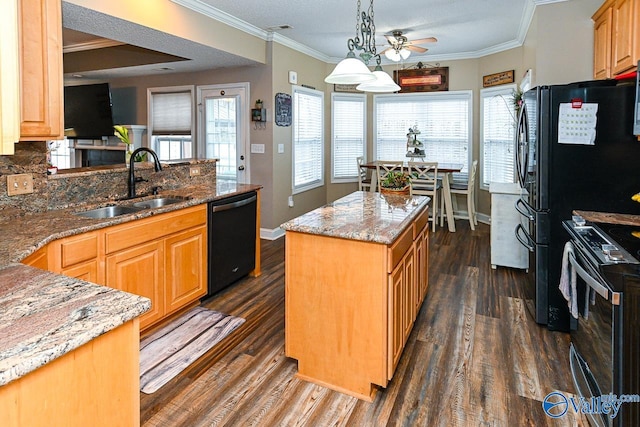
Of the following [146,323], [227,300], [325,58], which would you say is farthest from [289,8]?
[146,323]

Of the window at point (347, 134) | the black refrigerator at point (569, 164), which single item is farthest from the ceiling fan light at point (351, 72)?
the window at point (347, 134)

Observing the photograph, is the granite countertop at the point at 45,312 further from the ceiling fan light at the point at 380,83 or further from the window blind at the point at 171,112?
the window blind at the point at 171,112

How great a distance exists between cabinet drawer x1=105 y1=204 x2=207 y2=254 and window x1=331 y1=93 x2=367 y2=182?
4.11 m

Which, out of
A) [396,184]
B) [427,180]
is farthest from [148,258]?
[427,180]

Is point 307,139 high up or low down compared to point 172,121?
down

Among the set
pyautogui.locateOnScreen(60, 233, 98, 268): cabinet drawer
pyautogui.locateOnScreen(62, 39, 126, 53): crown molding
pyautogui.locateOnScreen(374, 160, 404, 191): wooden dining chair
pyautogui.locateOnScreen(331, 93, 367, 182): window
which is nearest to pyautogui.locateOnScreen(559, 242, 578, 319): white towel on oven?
pyautogui.locateOnScreen(60, 233, 98, 268): cabinet drawer

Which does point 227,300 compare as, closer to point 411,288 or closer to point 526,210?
point 411,288

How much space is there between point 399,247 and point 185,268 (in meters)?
1.67

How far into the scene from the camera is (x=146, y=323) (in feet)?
9.16

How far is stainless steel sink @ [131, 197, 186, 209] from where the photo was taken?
125 inches

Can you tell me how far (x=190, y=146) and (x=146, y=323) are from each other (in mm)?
3874

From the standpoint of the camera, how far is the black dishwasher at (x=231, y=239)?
342 centimetres

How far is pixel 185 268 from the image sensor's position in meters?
3.13

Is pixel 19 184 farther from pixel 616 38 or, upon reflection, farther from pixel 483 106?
pixel 483 106
